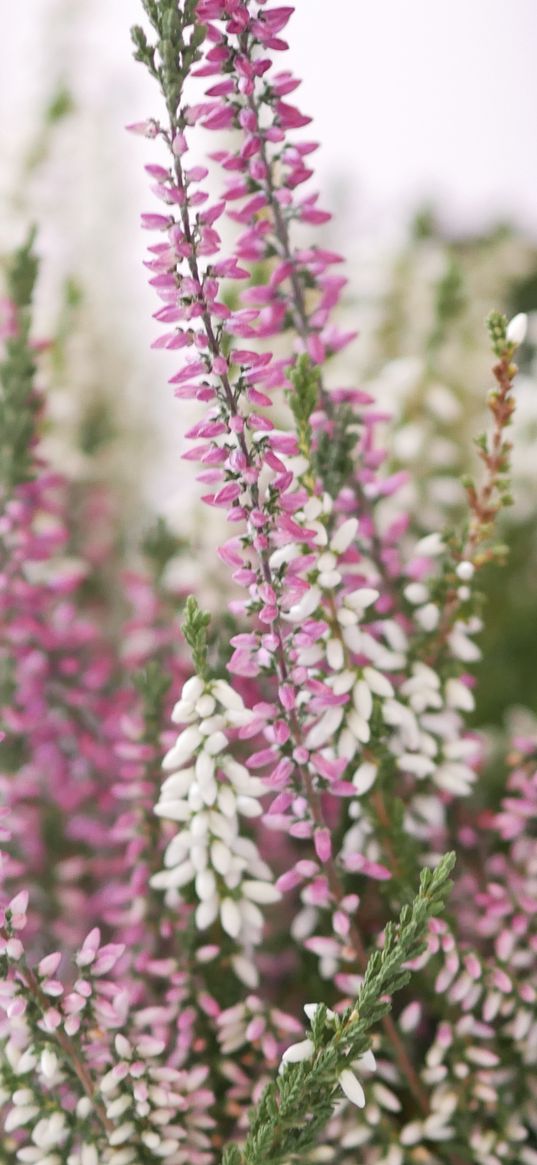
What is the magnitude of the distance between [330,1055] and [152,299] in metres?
0.98

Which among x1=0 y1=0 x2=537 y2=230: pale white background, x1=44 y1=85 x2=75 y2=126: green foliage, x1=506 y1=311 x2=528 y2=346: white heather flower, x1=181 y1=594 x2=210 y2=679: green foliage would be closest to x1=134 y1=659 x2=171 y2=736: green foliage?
x1=181 y1=594 x2=210 y2=679: green foliage

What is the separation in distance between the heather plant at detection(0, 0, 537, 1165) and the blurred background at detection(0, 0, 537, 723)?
0.15m

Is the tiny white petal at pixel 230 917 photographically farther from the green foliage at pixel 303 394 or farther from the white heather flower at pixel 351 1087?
the green foliage at pixel 303 394

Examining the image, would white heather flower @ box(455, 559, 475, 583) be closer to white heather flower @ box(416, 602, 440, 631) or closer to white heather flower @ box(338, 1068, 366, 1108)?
white heather flower @ box(416, 602, 440, 631)

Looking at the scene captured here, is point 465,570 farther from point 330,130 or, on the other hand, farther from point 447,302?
point 330,130

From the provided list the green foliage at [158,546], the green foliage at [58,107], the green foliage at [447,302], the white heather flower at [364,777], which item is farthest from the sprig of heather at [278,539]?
the green foliage at [58,107]

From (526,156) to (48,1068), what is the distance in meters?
1.48

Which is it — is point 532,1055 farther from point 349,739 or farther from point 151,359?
point 151,359

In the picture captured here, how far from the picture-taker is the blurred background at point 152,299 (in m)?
0.73

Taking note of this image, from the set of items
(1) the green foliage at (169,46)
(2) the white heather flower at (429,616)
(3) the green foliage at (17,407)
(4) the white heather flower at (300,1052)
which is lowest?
(4) the white heather flower at (300,1052)

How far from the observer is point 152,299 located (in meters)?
1.20

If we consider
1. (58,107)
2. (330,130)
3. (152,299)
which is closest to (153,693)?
(58,107)

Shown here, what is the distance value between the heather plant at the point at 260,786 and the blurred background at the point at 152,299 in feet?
0.49

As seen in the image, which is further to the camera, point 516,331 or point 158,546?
point 158,546
